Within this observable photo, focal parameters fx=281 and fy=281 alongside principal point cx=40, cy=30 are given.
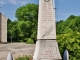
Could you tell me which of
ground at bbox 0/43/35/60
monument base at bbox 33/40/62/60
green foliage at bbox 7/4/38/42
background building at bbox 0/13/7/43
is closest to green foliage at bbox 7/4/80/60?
green foliage at bbox 7/4/38/42

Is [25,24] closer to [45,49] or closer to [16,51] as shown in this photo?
[16,51]

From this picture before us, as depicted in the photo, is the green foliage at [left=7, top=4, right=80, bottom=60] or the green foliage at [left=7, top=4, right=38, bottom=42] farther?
the green foliage at [left=7, top=4, right=38, bottom=42]

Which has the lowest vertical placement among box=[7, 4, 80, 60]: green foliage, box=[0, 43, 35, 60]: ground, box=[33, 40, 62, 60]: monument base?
box=[0, 43, 35, 60]: ground

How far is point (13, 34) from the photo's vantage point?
69562 millimetres

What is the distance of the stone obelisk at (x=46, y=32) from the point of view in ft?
49.3

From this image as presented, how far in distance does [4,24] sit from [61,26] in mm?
16150

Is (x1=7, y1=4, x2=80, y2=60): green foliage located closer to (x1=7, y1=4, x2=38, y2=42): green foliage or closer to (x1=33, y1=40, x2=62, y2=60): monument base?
(x1=7, y1=4, x2=38, y2=42): green foliage

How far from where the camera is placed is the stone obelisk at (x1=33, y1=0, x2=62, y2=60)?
15.0 m

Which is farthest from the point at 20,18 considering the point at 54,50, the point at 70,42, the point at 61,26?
the point at 54,50

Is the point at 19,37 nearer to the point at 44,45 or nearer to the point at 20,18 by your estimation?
the point at 20,18

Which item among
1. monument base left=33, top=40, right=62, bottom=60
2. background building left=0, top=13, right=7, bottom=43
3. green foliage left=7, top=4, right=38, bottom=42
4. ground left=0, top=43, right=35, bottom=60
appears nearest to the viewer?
monument base left=33, top=40, right=62, bottom=60

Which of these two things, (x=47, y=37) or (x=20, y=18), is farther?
(x=20, y=18)

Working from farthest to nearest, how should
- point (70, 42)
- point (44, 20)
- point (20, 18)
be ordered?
point (20, 18), point (70, 42), point (44, 20)

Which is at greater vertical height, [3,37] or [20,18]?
[20,18]
